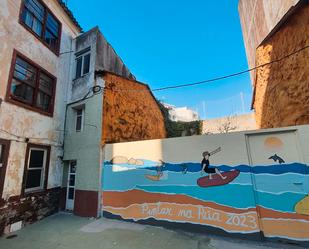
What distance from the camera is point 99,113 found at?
292 inches

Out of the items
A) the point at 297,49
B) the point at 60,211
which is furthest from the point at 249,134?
the point at 60,211

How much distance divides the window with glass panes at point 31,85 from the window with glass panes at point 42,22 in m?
1.40

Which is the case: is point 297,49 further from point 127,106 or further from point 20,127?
point 20,127

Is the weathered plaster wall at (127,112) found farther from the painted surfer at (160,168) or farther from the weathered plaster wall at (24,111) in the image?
the painted surfer at (160,168)

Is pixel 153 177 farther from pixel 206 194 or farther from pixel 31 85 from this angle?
pixel 31 85

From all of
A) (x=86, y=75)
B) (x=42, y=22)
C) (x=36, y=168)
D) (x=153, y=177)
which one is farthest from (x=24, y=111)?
(x=153, y=177)

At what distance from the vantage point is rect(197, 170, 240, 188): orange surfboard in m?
4.95

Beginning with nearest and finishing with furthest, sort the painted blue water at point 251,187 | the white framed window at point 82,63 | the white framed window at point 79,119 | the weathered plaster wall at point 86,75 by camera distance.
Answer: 1. the painted blue water at point 251,187
2. the weathered plaster wall at point 86,75
3. the white framed window at point 79,119
4. the white framed window at point 82,63

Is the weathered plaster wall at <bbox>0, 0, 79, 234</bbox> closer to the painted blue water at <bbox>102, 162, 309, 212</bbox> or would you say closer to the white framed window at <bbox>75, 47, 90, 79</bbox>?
the white framed window at <bbox>75, 47, 90, 79</bbox>

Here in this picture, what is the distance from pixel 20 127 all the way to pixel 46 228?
3410mm

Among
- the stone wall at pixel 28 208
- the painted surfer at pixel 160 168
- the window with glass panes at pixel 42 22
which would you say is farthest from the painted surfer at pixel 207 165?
the window with glass panes at pixel 42 22

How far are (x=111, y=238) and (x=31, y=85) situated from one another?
6.12m

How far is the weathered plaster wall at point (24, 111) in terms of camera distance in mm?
5820

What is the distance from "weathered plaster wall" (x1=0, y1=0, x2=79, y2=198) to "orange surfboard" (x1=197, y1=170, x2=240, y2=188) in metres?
5.84
